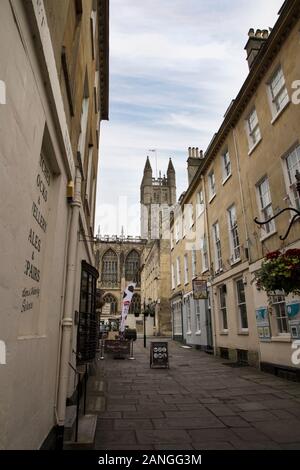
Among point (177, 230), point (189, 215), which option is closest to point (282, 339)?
point (189, 215)

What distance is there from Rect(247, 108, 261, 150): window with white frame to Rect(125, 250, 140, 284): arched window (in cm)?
5437

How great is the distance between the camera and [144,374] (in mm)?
10492

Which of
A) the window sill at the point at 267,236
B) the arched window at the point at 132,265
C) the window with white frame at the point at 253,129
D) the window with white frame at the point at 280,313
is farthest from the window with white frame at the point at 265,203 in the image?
the arched window at the point at 132,265

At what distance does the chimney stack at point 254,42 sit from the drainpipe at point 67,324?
35.5 feet

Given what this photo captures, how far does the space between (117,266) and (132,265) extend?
3.46 meters

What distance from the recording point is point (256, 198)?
37.6 ft

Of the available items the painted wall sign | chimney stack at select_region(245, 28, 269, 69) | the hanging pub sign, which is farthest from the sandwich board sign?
chimney stack at select_region(245, 28, 269, 69)

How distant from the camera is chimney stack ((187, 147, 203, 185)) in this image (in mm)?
21342

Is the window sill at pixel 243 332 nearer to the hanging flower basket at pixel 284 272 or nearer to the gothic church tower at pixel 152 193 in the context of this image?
the hanging flower basket at pixel 284 272

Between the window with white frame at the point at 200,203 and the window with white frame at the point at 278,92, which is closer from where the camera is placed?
the window with white frame at the point at 278,92

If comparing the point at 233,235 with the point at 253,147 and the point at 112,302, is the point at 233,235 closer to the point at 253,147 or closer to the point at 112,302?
the point at 253,147

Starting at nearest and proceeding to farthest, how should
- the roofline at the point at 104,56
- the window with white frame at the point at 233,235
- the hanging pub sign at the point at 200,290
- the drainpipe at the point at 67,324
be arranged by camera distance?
the drainpipe at the point at 67,324
the roofline at the point at 104,56
the window with white frame at the point at 233,235
the hanging pub sign at the point at 200,290

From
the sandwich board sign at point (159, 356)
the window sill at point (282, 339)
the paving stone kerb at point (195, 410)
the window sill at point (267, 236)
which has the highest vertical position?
the window sill at point (267, 236)

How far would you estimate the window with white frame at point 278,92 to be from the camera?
32.8 ft
